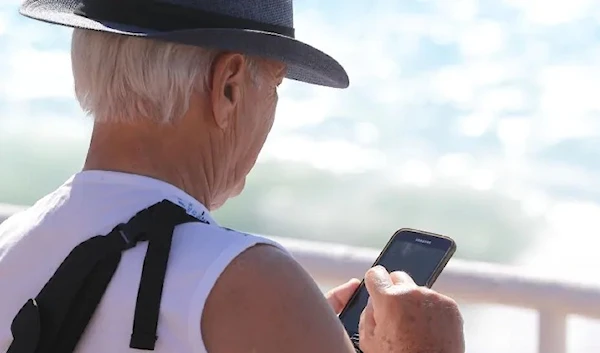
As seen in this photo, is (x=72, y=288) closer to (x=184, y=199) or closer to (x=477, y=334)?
(x=184, y=199)

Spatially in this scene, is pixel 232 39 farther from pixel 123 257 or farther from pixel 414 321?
pixel 414 321

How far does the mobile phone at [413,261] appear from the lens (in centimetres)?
127

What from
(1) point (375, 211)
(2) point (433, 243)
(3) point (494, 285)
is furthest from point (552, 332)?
(1) point (375, 211)

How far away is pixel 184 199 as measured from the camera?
101cm

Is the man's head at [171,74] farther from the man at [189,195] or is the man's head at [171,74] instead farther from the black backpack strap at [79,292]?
the black backpack strap at [79,292]

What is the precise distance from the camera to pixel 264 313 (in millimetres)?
877

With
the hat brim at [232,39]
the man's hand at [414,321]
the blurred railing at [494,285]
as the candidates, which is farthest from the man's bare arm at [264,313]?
the blurred railing at [494,285]

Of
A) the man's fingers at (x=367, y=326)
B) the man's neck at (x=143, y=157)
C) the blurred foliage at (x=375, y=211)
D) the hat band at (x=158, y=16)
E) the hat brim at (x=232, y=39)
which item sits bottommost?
the blurred foliage at (x=375, y=211)

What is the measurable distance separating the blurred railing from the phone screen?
0.86 meters

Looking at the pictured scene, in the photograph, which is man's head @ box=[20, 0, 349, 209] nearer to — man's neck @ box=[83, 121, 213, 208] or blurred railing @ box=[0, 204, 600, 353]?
man's neck @ box=[83, 121, 213, 208]

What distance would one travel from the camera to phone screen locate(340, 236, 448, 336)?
1271 mm

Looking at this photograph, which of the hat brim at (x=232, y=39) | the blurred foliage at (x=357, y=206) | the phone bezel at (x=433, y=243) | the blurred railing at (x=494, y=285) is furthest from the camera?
the blurred foliage at (x=357, y=206)

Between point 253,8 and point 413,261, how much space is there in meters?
0.44

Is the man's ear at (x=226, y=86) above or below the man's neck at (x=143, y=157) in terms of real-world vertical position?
above
